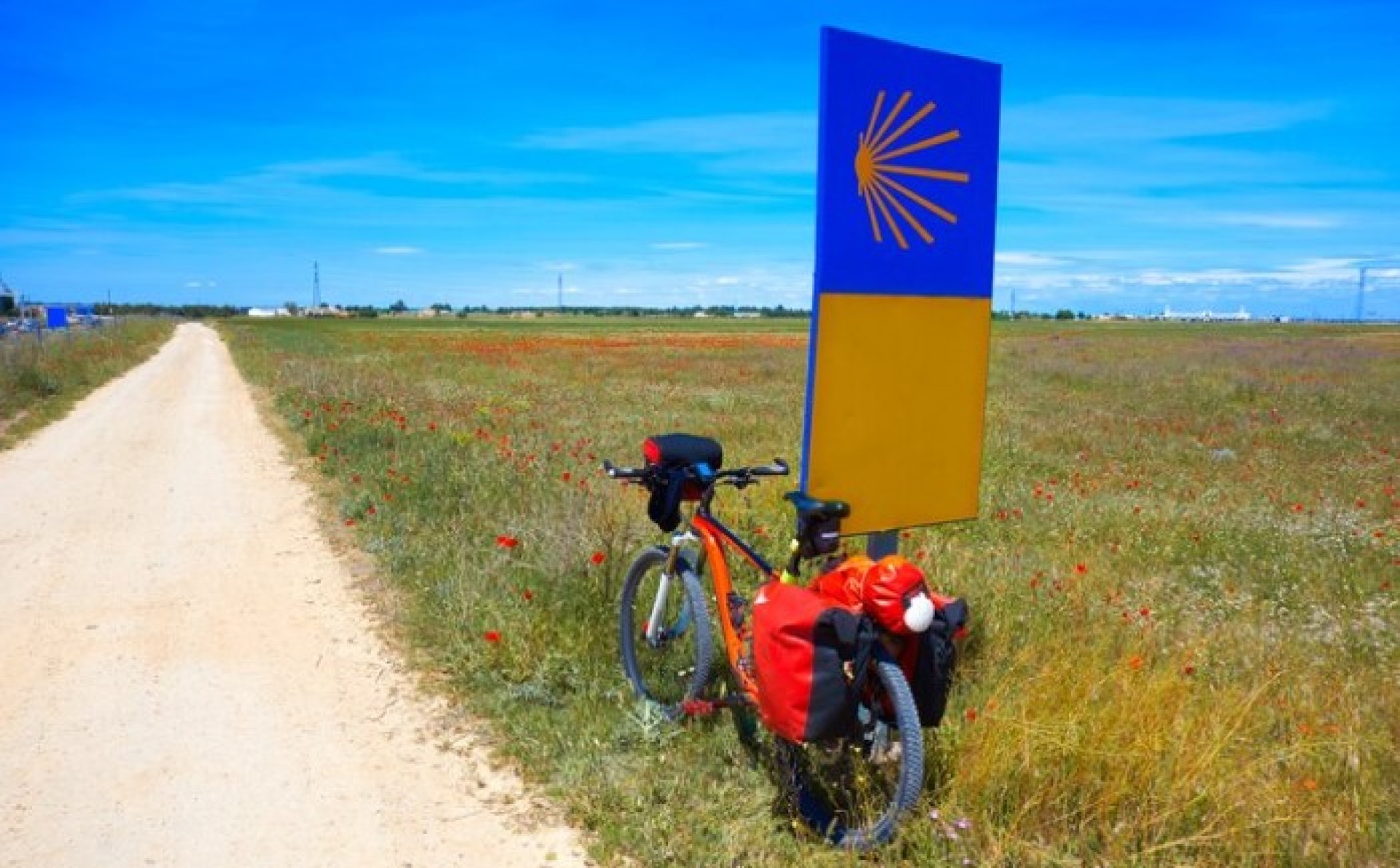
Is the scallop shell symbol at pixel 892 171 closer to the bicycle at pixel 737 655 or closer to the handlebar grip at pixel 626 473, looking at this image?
the bicycle at pixel 737 655

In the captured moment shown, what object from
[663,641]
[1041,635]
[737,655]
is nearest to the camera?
[737,655]

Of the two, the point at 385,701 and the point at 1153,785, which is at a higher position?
the point at 1153,785

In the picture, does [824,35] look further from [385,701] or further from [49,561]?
[49,561]

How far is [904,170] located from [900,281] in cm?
48

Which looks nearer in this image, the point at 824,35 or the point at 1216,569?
the point at 824,35

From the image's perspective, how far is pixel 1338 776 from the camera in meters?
3.76

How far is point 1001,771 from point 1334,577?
4970 mm

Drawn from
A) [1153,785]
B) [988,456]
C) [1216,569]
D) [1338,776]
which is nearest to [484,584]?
[1153,785]

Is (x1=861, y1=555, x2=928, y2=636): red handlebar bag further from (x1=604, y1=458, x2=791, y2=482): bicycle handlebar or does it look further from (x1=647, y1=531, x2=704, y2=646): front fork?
(x1=647, y1=531, x2=704, y2=646): front fork

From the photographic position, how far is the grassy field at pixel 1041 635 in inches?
132

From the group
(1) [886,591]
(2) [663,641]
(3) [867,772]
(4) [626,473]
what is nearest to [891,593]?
(1) [886,591]

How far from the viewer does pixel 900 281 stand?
13.6ft

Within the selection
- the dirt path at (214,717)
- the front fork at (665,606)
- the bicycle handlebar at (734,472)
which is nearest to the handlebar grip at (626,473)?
the bicycle handlebar at (734,472)

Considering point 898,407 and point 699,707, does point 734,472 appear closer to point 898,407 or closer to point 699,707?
point 898,407
